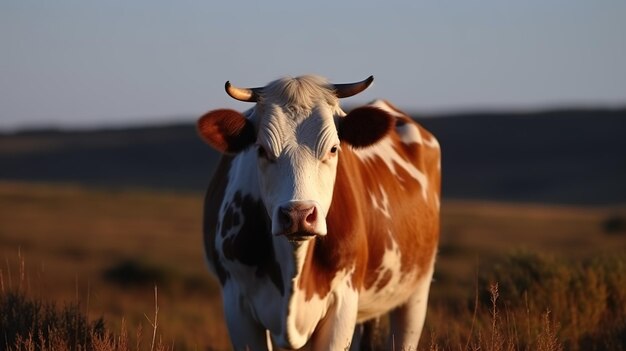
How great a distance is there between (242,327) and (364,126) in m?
1.56

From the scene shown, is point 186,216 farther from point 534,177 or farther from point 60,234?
point 534,177

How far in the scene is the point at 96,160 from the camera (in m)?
112

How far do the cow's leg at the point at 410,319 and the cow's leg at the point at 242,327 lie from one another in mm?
2380

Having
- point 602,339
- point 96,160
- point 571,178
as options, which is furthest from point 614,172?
point 602,339

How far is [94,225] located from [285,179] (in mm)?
32457

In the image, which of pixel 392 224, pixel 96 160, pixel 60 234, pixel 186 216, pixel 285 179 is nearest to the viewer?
pixel 285 179

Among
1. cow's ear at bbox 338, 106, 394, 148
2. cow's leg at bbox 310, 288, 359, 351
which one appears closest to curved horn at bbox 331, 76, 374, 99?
cow's ear at bbox 338, 106, 394, 148

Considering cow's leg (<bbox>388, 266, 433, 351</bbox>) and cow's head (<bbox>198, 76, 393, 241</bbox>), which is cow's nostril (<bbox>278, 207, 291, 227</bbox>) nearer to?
cow's head (<bbox>198, 76, 393, 241</bbox>)

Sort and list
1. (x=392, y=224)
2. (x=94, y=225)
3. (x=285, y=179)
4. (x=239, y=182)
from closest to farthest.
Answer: (x=285, y=179)
(x=239, y=182)
(x=392, y=224)
(x=94, y=225)

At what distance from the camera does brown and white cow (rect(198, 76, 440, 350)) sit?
23.2 ft

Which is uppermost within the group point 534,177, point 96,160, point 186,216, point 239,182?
point 239,182

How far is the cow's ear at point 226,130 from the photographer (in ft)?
24.2

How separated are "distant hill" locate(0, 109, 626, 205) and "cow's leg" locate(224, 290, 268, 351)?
249ft

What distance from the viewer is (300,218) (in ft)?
21.8
